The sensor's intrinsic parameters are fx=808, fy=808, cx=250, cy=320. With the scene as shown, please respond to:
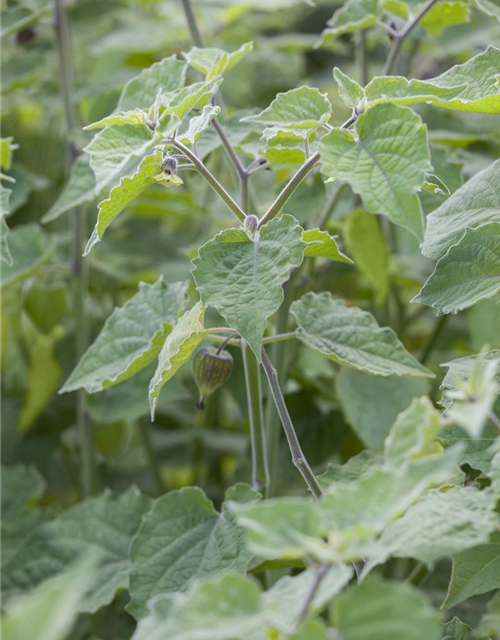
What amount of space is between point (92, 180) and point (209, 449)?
19.5 inches

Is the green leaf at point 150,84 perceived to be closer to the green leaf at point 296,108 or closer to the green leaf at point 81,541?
the green leaf at point 296,108

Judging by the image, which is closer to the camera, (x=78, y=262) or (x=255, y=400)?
(x=255, y=400)

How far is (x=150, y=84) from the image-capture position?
629mm

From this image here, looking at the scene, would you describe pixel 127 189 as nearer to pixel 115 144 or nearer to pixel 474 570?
pixel 115 144

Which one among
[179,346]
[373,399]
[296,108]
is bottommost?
[373,399]

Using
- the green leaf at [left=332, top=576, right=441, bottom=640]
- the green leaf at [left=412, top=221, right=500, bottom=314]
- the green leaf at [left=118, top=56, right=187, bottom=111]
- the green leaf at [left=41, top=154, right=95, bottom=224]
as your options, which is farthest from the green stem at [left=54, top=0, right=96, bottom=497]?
the green leaf at [left=332, top=576, right=441, bottom=640]

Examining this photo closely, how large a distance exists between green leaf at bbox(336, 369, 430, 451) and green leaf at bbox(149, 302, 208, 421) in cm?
30

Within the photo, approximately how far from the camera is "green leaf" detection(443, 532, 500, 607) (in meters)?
0.48

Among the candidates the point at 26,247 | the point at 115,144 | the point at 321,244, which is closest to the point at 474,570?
the point at 321,244

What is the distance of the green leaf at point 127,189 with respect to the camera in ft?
1.49

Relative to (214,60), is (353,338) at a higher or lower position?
lower

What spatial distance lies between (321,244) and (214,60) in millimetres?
184

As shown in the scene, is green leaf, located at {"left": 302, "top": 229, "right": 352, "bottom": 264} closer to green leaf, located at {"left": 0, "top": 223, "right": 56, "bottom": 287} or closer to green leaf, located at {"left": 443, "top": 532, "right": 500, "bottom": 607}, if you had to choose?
green leaf, located at {"left": 443, "top": 532, "right": 500, "bottom": 607}

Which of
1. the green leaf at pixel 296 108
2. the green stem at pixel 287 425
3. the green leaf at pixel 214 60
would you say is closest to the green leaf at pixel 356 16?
the green leaf at pixel 214 60
